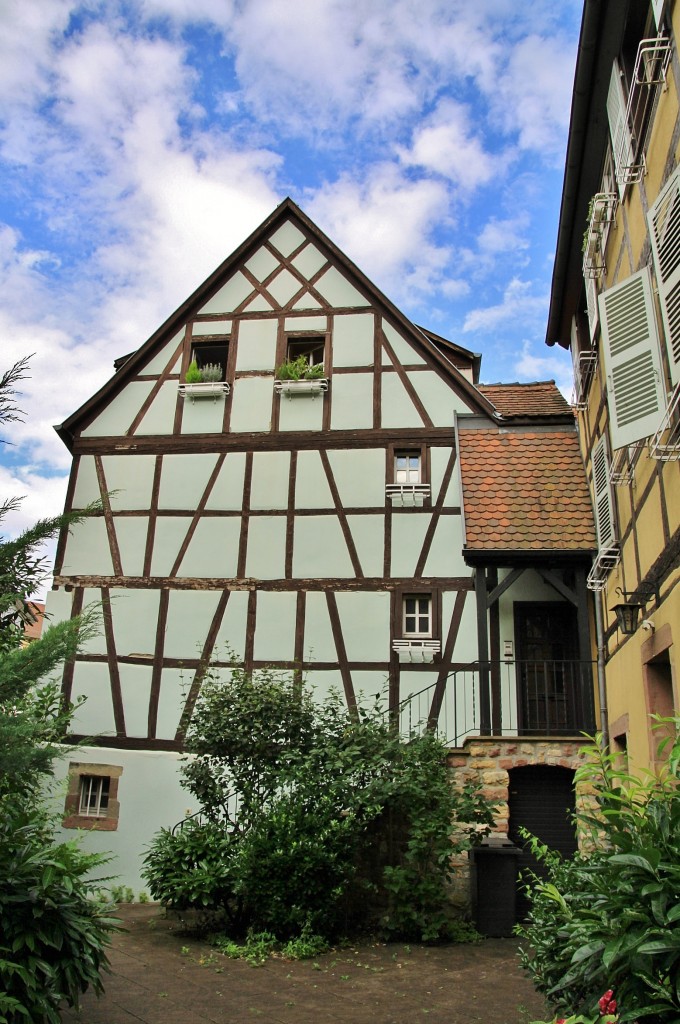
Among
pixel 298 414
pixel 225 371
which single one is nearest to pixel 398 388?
pixel 298 414

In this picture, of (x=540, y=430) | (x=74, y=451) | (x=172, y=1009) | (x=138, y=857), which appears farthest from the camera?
(x=74, y=451)

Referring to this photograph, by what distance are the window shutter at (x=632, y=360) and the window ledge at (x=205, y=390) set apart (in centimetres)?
826

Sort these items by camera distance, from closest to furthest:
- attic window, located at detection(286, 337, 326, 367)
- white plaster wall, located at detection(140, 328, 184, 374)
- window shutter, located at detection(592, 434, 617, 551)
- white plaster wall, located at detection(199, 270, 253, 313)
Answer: window shutter, located at detection(592, 434, 617, 551) < attic window, located at detection(286, 337, 326, 367) < white plaster wall, located at detection(140, 328, 184, 374) < white plaster wall, located at detection(199, 270, 253, 313)

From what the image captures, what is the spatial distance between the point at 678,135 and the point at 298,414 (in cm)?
882

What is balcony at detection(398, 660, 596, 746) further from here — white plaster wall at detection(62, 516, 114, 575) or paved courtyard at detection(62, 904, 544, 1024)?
white plaster wall at detection(62, 516, 114, 575)

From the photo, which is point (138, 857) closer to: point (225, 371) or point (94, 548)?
point (94, 548)

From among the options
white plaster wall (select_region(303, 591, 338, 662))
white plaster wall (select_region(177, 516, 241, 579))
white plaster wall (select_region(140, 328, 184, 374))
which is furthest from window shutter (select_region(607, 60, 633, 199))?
white plaster wall (select_region(140, 328, 184, 374))

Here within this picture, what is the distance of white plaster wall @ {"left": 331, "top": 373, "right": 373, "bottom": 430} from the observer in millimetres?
13625

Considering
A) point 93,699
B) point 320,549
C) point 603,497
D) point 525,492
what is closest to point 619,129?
point 603,497

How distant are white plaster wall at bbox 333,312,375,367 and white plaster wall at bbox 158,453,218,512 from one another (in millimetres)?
2674

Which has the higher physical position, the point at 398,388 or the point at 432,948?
the point at 398,388

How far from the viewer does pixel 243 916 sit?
9297mm

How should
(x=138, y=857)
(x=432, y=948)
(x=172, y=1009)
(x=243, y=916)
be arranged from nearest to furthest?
1. (x=172, y=1009)
2. (x=432, y=948)
3. (x=243, y=916)
4. (x=138, y=857)

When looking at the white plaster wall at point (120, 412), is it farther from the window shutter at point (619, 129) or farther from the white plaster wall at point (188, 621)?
the window shutter at point (619, 129)
